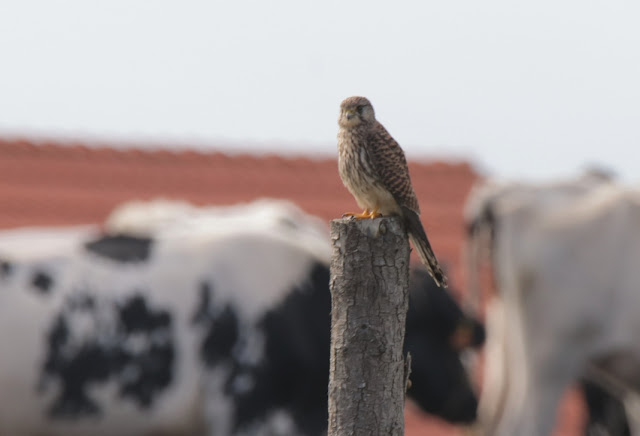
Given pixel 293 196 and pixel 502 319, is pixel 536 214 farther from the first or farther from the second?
pixel 293 196

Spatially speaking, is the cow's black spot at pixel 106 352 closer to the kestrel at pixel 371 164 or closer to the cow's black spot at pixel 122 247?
the cow's black spot at pixel 122 247

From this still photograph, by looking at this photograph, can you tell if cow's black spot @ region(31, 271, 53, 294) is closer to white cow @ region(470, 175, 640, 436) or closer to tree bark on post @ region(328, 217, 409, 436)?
white cow @ region(470, 175, 640, 436)

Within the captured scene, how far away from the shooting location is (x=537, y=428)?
846 centimetres

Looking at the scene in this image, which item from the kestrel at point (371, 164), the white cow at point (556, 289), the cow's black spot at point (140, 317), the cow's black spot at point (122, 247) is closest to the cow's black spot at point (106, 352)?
the cow's black spot at point (140, 317)

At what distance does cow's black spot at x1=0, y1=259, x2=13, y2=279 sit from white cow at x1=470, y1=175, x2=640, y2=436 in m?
3.39

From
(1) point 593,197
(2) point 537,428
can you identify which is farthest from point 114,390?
(1) point 593,197

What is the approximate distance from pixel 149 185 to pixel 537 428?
4.34 m

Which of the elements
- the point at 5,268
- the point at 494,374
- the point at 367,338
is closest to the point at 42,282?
the point at 5,268

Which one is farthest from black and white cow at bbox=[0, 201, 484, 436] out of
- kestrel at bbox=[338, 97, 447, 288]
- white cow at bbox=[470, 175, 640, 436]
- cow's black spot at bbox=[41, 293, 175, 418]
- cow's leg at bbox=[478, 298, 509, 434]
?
kestrel at bbox=[338, 97, 447, 288]

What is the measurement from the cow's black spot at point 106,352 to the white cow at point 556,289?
294 cm

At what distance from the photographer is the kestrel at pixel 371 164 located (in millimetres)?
3500

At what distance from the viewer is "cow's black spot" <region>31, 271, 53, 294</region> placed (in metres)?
6.25

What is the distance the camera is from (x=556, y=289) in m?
8.48

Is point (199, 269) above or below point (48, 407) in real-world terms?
above
